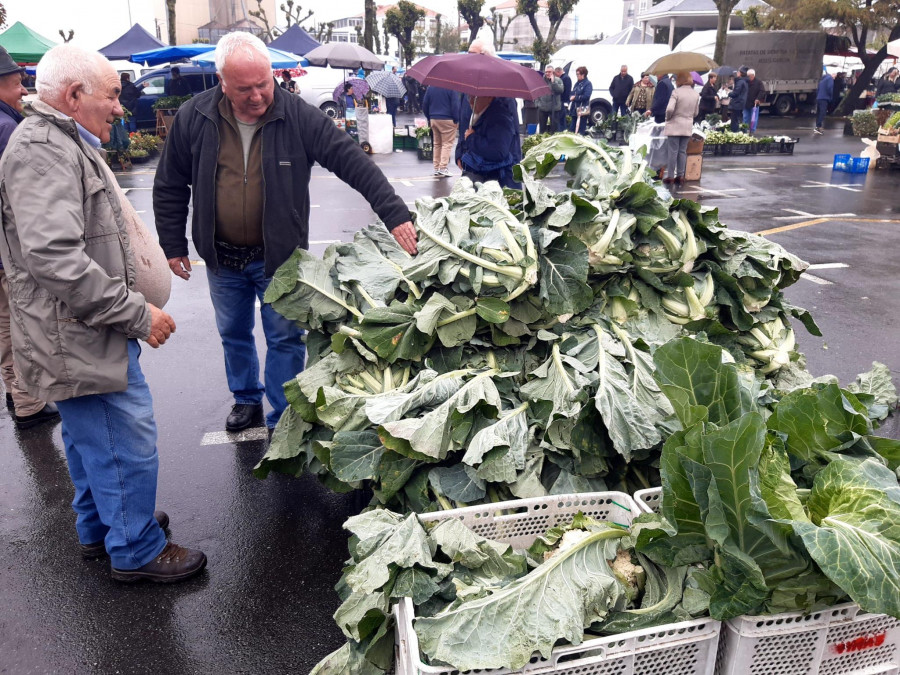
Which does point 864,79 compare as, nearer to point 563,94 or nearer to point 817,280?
point 563,94

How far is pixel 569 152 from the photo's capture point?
13.4ft

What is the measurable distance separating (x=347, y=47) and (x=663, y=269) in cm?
1737

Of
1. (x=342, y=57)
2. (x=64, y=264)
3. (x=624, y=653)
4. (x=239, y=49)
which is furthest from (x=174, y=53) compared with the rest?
(x=624, y=653)

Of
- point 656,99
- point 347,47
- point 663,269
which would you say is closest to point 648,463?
point 663,269

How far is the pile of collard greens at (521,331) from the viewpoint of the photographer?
9.16ft

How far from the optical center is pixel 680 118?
12109mm

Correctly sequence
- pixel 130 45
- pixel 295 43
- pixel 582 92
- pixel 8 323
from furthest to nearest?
pixel 295 43 < pixel 130 45 < pixel 582 92 < pixel 8 323

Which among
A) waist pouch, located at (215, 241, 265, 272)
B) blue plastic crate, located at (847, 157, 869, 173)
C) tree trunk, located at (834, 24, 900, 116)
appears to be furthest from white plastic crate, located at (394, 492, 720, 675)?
tree trunk, located at (834, 24, 900, 116)

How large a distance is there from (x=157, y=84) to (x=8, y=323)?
19.9 m

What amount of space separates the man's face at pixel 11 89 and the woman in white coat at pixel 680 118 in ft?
33.3

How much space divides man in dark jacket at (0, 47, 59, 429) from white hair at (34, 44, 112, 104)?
1.90 m

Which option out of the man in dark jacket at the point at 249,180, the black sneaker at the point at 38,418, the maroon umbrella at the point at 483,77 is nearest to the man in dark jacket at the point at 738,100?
the maroon umbrella at the point at 483,77

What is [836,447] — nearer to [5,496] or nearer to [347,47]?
[5,496]

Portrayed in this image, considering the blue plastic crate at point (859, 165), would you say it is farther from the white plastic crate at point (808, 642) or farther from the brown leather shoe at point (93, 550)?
the brown leather shoe at point (93, 550)
